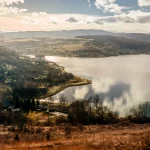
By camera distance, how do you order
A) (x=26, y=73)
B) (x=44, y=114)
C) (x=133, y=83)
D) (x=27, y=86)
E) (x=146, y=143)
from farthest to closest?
(x=26, y=73)
(x=133, y=83)
(x=27, y=86)
(x=44, y=114)
(x=146, y=143)

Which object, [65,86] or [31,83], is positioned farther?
[65,86]

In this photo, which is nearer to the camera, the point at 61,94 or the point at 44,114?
the point at 44,114

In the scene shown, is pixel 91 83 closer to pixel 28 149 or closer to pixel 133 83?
pixel 133 83

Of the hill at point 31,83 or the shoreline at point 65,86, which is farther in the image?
the shoreline at point 65,86

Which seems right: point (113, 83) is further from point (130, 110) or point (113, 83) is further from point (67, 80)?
point (130, 110)

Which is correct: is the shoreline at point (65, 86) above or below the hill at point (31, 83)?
below

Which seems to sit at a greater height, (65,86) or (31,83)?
(31,83)

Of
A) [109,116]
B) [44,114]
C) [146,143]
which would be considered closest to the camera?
[146,143]

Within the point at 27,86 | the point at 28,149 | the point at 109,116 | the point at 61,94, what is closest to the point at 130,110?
the point at 109,116

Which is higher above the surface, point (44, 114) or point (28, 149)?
point (28, 149)

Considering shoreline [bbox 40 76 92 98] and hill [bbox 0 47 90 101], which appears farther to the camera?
shoreline [bbox 40 76 92 98]

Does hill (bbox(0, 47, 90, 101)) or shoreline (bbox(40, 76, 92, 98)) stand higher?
hill (bbox(0, 47, 90, 101))
